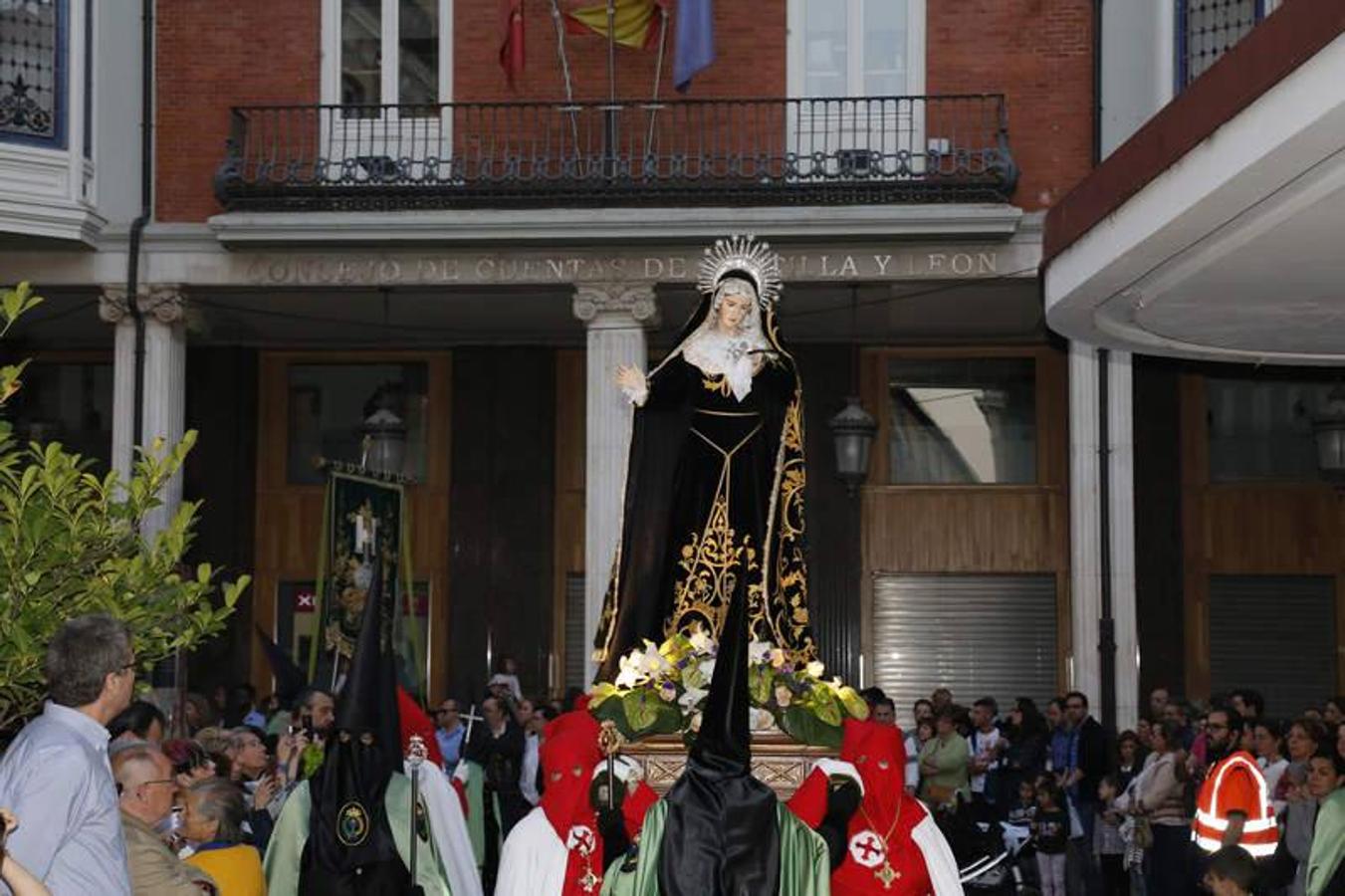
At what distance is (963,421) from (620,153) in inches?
227

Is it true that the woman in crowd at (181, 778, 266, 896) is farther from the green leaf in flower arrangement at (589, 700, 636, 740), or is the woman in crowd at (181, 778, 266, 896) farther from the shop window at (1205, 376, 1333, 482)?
the shop window at (1205, 376, 1333, 482)

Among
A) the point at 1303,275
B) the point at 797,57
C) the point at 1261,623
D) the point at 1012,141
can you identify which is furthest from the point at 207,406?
the point at 1303,275

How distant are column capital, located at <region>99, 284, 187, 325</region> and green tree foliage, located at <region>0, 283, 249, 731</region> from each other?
14.9 m

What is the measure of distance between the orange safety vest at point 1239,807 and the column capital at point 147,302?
49.8 ft

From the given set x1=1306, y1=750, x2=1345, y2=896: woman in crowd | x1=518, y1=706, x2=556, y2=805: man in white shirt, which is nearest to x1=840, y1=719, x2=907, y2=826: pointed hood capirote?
x1=1306, y1=750, x2=1345, y2=896: woman in crowd

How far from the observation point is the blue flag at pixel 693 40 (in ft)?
74.3

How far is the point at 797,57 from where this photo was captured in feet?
78.5

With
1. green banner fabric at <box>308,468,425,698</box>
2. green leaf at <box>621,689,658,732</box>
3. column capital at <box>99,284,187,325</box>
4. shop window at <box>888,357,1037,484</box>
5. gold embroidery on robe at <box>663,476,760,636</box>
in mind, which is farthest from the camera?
shop window at <box>888,357,1037,484</box>

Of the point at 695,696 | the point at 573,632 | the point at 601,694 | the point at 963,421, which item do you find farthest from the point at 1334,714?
the point at 573,632

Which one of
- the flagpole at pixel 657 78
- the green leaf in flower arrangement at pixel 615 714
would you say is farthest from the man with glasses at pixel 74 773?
the flagpole at pixel 657 78

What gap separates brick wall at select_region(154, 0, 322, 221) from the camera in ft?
78.1

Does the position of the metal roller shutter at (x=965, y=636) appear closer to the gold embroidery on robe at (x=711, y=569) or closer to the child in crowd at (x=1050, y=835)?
the child in crowd at (x=1050, y=835)

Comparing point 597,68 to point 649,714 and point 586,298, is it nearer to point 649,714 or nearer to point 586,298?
point 586,298

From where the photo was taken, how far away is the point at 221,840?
359 inches
